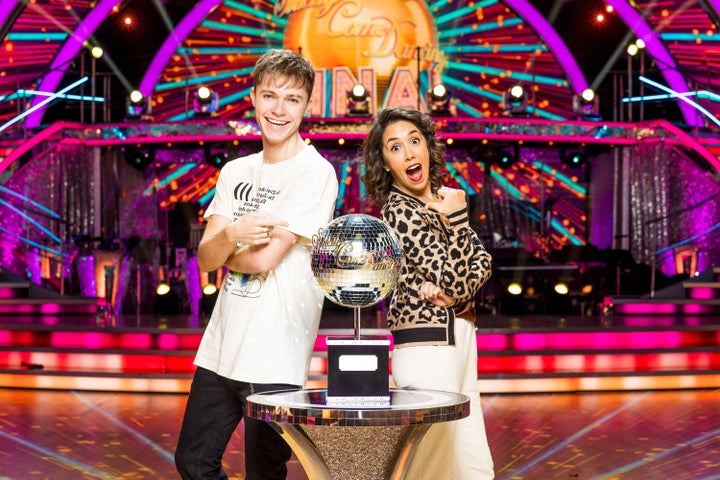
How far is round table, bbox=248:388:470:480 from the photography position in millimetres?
1994

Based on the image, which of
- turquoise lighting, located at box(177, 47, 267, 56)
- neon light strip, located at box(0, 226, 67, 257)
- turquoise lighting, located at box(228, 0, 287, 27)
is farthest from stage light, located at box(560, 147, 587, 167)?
neon light strip, located at box(0, 226, 67, 257)

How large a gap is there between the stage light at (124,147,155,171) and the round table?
1066cm

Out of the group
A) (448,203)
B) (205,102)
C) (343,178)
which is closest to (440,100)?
(343,178)

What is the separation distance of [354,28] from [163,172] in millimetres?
3297

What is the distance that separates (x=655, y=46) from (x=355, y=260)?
11946mm

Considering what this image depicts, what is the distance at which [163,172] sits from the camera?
1382 cm

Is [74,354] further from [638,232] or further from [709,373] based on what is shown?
[638,232]

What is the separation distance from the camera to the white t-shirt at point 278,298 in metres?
2.42

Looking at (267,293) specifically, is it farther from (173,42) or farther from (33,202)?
(173,42)

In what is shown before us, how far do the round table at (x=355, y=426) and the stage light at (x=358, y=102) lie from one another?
943 centimetres

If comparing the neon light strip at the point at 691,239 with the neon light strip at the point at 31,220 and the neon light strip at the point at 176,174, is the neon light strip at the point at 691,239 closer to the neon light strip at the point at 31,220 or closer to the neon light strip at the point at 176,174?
the neon light strip at the point at 176,174

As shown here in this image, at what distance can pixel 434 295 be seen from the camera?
8.44 ft

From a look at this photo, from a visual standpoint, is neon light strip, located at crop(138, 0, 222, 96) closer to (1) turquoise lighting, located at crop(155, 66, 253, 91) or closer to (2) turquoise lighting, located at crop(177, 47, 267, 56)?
(2) turquoise lighting, located at crop(177, 47, 267, 56)

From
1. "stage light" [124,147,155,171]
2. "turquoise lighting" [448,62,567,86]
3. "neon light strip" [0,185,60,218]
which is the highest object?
"turquoise lighting" [448,62,567,86]
